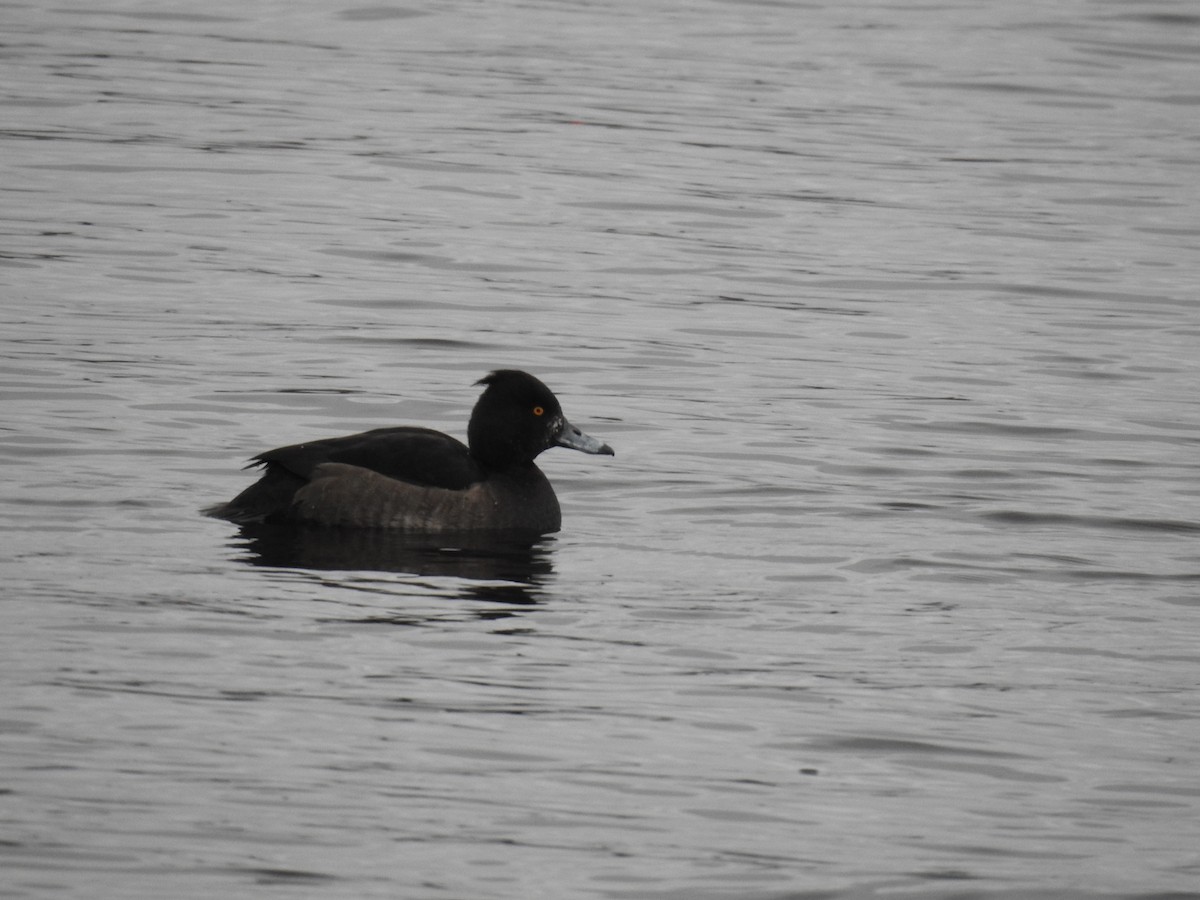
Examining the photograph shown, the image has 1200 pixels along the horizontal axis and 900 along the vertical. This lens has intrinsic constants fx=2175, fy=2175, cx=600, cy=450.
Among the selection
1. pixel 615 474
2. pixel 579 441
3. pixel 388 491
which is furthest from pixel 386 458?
pixel 615 474

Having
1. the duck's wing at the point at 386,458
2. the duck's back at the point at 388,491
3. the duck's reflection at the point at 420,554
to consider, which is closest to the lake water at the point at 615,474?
the duck's reflection at the point at 420,554

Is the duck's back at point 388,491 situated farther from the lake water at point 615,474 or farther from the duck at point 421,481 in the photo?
the lake water at point 615,474

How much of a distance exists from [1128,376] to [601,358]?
3699 mm

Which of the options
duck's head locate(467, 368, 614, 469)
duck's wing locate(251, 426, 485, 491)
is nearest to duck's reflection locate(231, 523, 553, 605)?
duck's wing locate(251, 426, 485, 491)

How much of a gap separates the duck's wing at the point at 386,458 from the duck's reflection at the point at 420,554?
291 mm

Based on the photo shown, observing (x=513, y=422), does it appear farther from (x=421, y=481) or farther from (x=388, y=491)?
(x=388, y=491)

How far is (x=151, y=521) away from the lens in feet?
34.2

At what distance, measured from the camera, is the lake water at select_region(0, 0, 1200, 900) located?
6.85 m

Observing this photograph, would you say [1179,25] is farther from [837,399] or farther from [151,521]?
[151,521]

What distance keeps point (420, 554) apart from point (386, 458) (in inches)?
25.6

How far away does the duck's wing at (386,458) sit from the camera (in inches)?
422

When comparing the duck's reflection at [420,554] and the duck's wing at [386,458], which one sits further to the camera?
the duck's wing at [386,458]

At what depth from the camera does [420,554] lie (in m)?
10.3

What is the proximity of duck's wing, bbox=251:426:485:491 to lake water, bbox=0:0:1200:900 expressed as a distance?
45cm
